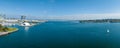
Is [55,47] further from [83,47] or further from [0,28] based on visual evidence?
[0,28]

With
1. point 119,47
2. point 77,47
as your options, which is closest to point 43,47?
point 77,47

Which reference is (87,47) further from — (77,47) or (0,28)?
(0,28)

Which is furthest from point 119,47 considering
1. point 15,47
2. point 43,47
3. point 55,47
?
point 15,47

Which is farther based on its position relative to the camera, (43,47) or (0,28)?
(0,28)

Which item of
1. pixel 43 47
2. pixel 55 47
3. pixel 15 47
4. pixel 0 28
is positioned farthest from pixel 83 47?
pixel 0 28

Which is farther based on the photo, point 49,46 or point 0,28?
point 0,28

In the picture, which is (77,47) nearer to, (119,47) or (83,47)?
(83,47)

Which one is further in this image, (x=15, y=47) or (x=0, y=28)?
(x=0, y=28)
